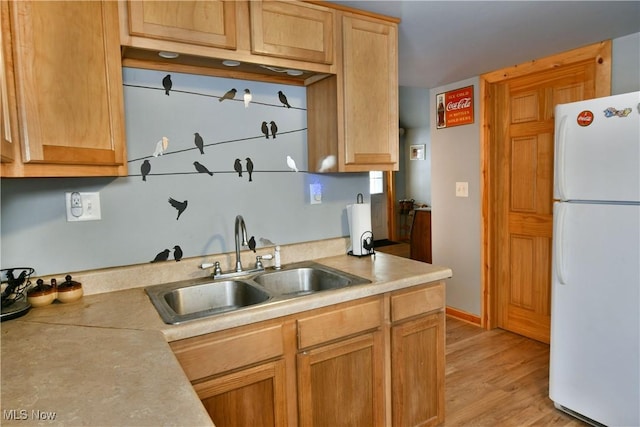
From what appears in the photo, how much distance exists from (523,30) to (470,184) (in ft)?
4.56

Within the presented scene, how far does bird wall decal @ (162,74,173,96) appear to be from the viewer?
1.82 m

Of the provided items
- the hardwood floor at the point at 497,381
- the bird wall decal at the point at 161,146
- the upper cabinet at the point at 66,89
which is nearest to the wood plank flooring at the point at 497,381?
the hardwood floor at the point at 497,381

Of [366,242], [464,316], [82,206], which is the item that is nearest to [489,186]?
[464,316]

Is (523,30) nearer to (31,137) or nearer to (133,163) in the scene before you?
(133,163)

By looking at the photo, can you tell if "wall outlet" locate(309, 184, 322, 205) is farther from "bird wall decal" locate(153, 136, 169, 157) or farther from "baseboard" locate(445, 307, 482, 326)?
"baseboard" locate(445, 307, 482, 326)

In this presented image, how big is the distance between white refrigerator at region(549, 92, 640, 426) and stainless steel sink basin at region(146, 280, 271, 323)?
1630mm

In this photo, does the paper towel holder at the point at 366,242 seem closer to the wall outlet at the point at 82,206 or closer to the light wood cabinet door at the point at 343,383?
the light wood cabinet door at the point at 343,383

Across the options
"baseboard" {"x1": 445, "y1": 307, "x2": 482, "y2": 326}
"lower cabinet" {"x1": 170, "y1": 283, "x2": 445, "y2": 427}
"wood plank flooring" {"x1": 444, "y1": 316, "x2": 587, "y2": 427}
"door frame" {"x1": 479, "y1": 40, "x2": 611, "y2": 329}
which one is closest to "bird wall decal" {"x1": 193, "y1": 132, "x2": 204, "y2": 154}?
"lower cabinet" {"x1": 170, "y1": 283, "x2": 445, "y2": 427}

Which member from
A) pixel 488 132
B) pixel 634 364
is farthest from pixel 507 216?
pixel 634 364

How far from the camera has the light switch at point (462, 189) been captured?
11.3ft

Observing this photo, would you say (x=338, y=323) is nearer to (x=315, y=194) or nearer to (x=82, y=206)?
(x=315, y=194)

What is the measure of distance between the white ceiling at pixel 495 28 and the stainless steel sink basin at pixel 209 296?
1441 mm

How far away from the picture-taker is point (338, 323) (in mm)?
1617

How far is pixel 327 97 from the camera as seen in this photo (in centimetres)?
204
